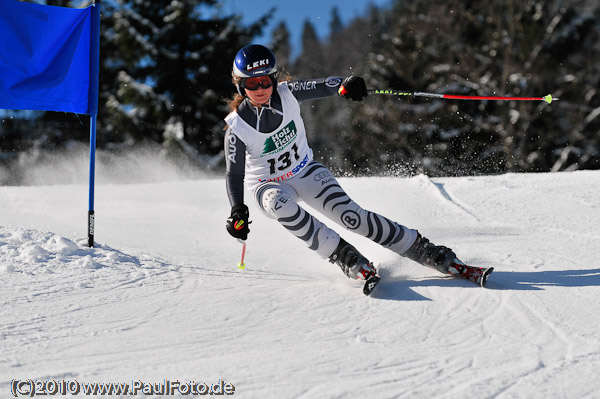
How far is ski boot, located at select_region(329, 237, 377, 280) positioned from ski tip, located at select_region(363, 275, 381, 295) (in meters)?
0.08

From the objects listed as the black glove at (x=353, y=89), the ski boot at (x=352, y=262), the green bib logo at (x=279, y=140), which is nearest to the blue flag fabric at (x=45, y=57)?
the green bib logo at (x=279, y=140)

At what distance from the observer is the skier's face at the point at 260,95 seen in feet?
11.8

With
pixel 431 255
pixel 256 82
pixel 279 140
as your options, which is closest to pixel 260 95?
pixel 256 82

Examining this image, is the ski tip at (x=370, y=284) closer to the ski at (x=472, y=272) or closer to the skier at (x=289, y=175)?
the skier at (x=289, y=175)

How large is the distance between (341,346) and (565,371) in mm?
879

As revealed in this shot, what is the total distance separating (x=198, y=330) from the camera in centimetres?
260

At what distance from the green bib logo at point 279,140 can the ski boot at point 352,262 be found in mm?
753

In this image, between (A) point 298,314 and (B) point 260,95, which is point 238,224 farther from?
(B) point 260,95

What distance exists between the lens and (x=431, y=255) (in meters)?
3.57

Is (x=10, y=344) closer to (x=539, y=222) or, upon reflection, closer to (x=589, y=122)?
(x=539, y=222)

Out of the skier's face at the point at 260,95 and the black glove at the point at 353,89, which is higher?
the black glove at the point at 353,89

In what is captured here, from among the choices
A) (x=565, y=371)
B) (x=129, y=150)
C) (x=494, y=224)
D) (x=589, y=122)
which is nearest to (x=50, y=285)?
(x=565, y=371)

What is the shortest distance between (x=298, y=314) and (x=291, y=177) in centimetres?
119

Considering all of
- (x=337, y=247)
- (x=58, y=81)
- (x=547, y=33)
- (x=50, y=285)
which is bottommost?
(x=50, y=285)
